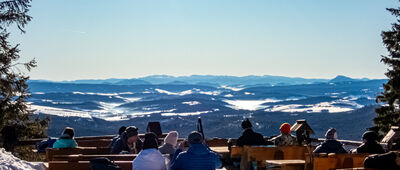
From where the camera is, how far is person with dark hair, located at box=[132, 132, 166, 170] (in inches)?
322

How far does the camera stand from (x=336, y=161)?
8164mm

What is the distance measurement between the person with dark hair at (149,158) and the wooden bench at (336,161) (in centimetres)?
204

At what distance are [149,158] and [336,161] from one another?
2538 millimetres

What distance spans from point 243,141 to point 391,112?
1262 cm

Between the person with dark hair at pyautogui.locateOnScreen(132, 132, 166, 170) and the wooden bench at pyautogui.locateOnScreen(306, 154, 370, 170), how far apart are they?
6.69 feet

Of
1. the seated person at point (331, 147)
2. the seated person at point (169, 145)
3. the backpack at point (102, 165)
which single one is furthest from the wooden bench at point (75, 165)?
the seated person at point (331, 147)

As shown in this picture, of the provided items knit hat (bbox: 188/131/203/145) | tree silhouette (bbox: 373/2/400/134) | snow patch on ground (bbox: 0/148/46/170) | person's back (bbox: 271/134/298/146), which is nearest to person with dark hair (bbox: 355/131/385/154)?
person's back (bbox: 271/134/298/146)

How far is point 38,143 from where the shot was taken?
13992 millimetres

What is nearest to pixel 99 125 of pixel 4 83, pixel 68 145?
pixel 4 83

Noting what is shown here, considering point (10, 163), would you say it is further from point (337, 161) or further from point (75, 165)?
point (337, 161)

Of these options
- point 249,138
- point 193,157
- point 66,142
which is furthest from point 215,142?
point 193,157

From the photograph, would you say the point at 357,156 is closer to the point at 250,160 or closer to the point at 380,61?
the point at 250,160

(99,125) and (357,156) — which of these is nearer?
(357,156)

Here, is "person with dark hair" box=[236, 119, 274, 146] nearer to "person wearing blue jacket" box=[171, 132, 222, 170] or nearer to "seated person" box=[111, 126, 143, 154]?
"seated person" box=[111, 126, 143, 154]
